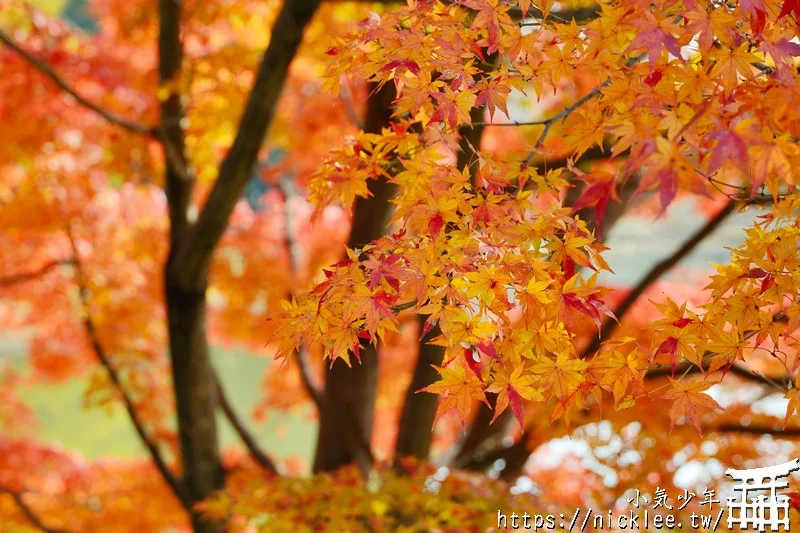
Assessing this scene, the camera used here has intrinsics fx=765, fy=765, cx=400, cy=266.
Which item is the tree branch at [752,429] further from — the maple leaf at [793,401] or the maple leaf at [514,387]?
the maple leaf at [514,387]

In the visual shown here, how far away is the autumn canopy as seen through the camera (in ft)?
5.05

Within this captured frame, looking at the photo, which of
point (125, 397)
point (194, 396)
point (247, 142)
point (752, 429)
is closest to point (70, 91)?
point (247, 142)

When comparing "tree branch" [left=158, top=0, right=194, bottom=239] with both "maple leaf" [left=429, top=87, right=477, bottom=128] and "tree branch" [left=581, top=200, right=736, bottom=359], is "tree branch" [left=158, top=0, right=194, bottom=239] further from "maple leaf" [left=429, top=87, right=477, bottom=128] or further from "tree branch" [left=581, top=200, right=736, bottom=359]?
"maple leaf" [left=429, top=87, right=477, bottom=128]

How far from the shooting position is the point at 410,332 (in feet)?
A: 23.5

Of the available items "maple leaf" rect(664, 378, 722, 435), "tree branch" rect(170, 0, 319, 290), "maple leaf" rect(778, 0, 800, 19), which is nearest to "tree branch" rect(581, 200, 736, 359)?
"tree branch" rect(170, 0, 319, 290)

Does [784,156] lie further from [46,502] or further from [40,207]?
[46,502]

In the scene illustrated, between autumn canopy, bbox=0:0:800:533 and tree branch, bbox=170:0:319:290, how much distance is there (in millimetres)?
13

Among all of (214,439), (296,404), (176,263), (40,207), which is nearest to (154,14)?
(40,207)

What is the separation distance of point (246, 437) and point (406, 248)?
13.4 ft

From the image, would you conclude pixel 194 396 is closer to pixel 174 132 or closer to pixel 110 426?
pixel 174 132

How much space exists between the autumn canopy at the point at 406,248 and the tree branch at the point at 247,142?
0.01 metres

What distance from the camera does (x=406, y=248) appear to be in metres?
1.61

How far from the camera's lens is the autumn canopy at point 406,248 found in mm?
1539

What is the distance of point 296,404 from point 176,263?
3968 mm
